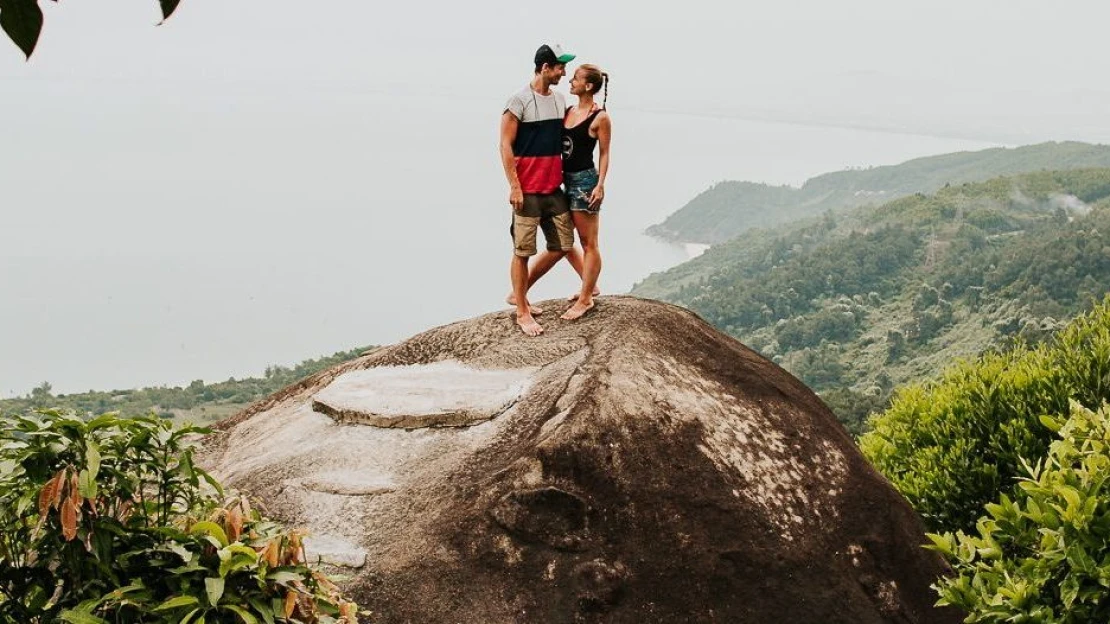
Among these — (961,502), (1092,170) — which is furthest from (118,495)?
(1092,170)

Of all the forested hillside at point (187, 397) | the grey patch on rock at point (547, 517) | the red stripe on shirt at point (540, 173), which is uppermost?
the red stripe on shirt at point (540, 173)

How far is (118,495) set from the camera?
5.66 meters

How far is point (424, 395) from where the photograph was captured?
10.6 m

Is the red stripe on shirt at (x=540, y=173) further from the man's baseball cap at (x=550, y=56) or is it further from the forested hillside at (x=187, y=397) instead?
the forested hillside at (x=187, y=397)

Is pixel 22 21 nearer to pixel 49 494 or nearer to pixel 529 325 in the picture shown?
pixel 49 494

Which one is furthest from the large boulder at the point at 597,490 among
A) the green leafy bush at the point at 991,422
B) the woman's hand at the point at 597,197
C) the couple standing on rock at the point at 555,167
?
the green leafy bush at the point at 991,422

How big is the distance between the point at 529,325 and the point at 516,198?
1.23 meters

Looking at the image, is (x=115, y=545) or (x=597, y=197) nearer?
(x=115, y=545)

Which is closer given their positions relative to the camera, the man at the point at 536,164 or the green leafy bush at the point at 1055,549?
the green leafy bush at the point at 1055,549

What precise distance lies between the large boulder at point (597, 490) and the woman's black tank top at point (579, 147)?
1.42m

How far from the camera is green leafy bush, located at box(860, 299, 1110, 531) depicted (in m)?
14.8

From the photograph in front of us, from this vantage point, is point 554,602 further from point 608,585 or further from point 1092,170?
point 1092,170

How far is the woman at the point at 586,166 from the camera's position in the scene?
10.8m

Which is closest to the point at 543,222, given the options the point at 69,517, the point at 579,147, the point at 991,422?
the point at 579,147
